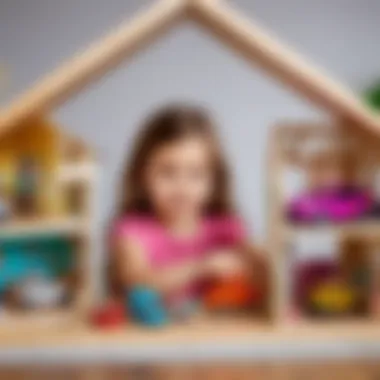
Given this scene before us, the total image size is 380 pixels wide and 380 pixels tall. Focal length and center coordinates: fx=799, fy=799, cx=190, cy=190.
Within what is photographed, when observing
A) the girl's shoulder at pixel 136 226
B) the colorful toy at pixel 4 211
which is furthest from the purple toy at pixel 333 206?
the colorful toy at pixel 4 211

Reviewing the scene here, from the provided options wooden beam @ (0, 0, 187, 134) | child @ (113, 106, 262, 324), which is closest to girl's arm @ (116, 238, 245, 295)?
child @ (113, 106, 262, 324)

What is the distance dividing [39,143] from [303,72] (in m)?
0.23

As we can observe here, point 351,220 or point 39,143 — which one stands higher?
point 39,143

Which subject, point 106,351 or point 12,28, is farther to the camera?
point 12,28

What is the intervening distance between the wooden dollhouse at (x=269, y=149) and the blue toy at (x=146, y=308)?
1 centimetres

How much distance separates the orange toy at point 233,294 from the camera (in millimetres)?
663

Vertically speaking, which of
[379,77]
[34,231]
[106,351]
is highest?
[379,77]

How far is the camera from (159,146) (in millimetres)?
690

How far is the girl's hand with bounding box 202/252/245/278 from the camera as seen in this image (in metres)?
0.66

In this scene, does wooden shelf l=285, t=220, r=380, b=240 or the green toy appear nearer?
wooden shelf l=285, t=220, r=380, b=240

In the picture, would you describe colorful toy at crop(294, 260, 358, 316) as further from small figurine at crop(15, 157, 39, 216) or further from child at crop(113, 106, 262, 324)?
small figurine at crop(15, 157, 39, 216)

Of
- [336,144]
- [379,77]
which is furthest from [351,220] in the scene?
[379,77]

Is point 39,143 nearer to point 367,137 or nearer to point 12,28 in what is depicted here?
point 12,28

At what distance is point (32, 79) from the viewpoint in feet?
2.52
